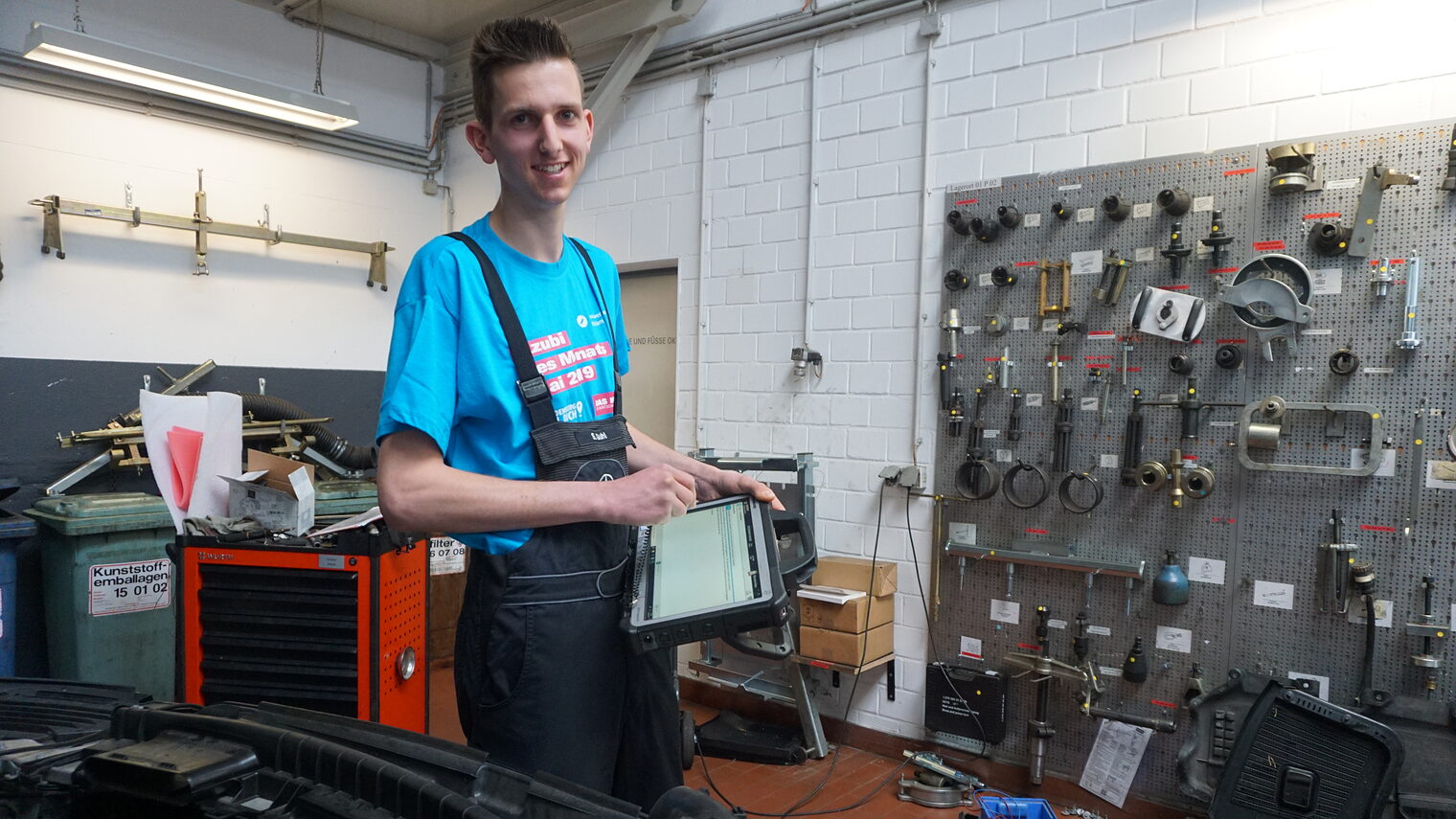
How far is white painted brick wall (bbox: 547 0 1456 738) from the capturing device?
2730 millimetres

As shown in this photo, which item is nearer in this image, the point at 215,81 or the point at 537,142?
the point at 537,142

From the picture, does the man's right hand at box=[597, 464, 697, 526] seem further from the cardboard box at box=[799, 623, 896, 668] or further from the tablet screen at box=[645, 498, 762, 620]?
the cardboard box at box=[799, 623, 896, 668]

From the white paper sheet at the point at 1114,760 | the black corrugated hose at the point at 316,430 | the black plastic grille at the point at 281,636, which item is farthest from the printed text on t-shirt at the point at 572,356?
the black corrugated hose at the point at 316,430

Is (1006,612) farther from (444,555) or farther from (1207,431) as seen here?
(444,555)

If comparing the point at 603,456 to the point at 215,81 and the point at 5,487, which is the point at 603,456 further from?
the point at 215,81

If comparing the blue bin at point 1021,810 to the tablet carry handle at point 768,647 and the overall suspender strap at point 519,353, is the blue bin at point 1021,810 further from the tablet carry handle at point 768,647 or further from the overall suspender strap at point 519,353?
the overall suspender strap at point 519,353

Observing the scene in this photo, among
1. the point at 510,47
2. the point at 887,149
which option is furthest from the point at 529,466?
the point at 887,149

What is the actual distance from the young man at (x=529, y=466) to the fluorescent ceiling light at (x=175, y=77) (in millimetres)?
3144

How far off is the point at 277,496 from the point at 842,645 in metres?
2.05

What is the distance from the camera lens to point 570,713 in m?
1.15

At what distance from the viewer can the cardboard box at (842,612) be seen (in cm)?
327

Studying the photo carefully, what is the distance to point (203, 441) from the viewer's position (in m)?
2.95

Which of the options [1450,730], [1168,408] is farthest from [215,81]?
[1450,730]

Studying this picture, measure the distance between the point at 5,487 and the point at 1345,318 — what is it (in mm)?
4502
